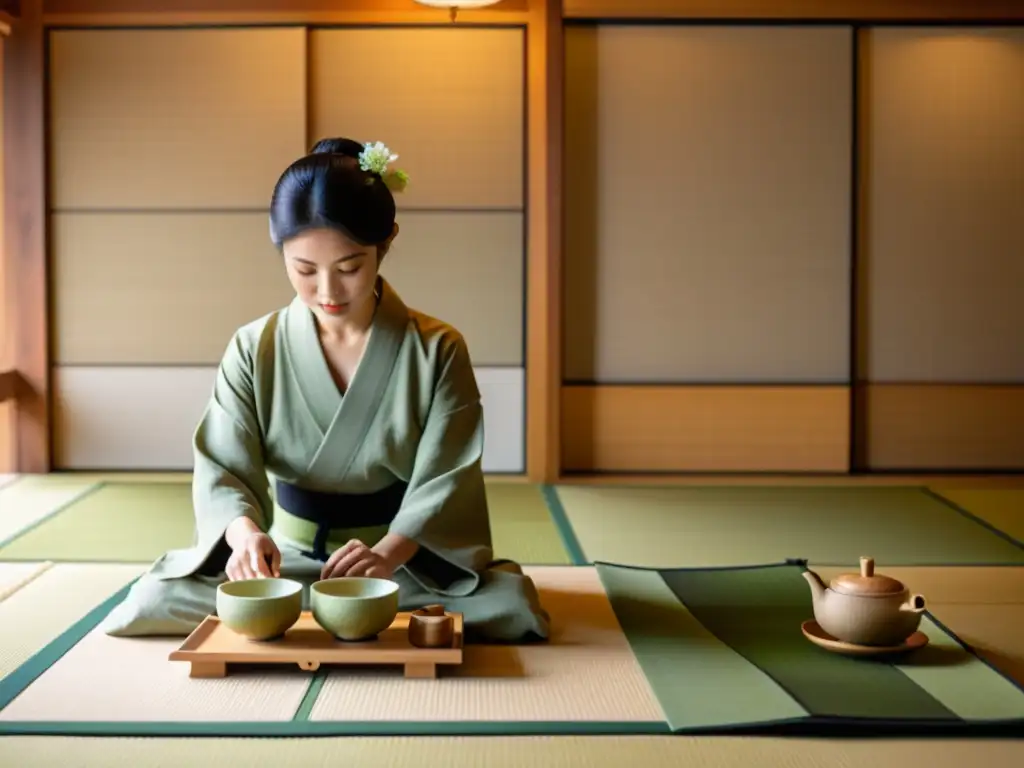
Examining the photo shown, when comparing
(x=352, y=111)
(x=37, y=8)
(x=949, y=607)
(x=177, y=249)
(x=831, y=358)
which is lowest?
(x=949, y=607)

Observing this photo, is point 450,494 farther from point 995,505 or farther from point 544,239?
point 995,505

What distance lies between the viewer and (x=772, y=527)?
4559mm

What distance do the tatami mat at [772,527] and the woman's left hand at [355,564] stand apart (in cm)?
128

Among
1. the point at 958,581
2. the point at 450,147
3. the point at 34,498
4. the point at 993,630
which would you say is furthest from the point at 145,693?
→ the point at 450,147

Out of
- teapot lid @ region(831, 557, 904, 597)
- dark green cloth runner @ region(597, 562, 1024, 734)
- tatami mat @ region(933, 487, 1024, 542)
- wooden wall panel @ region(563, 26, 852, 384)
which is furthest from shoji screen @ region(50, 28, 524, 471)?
teapot lid @ region(831, 557, 904, 597)

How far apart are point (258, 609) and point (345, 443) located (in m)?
0.53

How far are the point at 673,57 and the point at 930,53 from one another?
3.65ft

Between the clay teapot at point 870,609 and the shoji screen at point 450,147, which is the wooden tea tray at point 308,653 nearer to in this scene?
the clay teapot at point 870,609

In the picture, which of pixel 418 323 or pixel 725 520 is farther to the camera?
pixel 725 520

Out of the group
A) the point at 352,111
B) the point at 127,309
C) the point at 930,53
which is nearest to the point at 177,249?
the point at 127,309

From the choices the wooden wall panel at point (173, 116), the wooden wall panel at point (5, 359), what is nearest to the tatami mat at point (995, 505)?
the wooden wall panel at point (173, 116)

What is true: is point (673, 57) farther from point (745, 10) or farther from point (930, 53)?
point (930, 53)

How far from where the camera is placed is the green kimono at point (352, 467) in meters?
2.97

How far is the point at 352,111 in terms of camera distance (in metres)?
5.52
